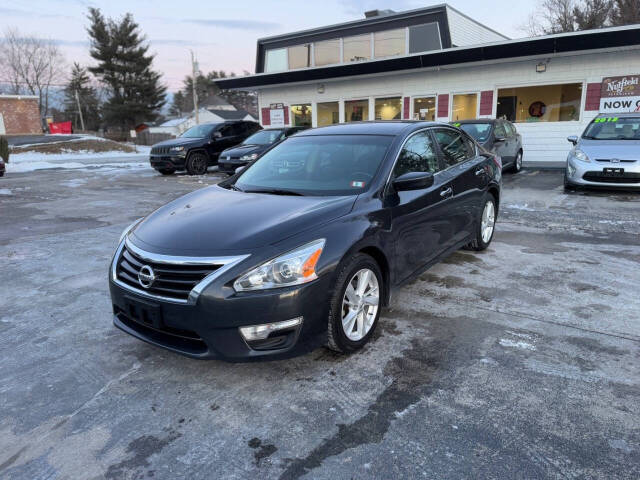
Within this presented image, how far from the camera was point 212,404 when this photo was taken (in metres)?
2.60

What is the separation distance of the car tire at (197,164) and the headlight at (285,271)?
12.3 meters

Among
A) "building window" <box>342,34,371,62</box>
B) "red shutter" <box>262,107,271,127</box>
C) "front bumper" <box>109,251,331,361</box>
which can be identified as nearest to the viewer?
"front bumper" <box>109,251,331,361</box>

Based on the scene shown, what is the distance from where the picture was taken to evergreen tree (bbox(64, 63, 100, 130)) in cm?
6588

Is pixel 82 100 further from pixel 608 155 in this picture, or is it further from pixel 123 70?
pixel 608 155

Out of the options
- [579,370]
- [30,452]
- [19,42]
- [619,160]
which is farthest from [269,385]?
[19,42]

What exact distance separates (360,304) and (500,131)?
9.39 meters

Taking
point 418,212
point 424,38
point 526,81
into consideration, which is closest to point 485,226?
point 418,212

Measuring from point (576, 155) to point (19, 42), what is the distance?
72170 millimetres

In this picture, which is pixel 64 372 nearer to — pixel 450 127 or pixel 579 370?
pixel 579 370

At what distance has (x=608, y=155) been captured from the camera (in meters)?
8.42

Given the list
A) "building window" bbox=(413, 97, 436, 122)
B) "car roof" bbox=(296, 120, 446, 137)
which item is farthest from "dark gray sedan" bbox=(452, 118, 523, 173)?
"car roof" bbox=(296, 120, 446, 137)

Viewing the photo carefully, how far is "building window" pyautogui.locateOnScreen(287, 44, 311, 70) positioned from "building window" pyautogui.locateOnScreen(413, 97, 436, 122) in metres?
6.38

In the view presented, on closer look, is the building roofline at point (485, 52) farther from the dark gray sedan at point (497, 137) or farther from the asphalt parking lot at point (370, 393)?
the asphalt parking lot at point (370, 393)

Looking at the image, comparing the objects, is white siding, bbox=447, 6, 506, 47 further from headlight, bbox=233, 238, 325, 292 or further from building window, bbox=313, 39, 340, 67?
headlight, bbox=233, 238, 325, 292
